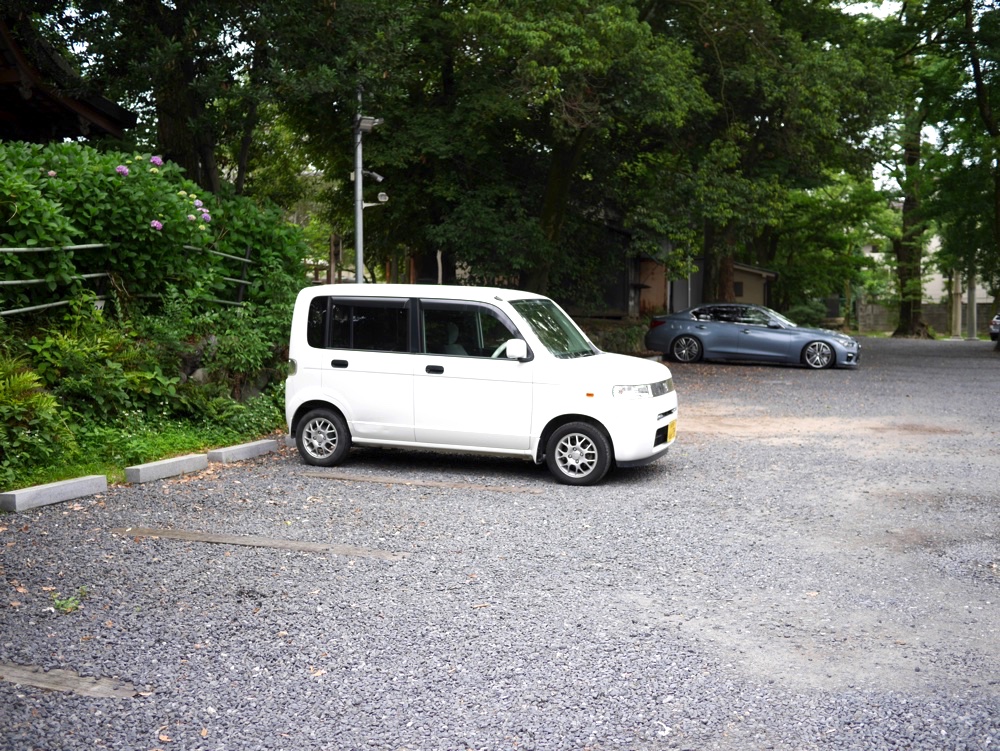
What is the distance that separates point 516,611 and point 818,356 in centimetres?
1883

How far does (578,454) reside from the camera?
951 centimetres

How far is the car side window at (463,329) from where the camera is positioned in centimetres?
989

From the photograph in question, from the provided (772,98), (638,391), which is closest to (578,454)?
(638,391)

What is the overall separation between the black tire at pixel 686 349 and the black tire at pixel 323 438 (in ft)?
51.0

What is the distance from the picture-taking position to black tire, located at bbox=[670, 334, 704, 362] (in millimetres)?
24625

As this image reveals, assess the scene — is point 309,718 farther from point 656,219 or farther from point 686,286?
point 686,286

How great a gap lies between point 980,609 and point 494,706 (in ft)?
9.93

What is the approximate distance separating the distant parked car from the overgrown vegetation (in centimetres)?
1316

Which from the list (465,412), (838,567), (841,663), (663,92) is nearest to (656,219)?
(663,92)

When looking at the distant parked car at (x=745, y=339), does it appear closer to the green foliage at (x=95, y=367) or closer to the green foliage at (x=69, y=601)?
the green foliage at (x=95, y=367)

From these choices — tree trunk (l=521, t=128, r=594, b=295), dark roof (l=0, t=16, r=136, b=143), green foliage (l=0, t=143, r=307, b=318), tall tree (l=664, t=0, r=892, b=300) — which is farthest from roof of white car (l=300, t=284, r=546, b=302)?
tree trunk (l=521, t=128, r=594, b=295)

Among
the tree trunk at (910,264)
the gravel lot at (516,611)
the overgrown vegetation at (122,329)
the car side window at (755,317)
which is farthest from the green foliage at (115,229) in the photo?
the tree trunk at (910,264)

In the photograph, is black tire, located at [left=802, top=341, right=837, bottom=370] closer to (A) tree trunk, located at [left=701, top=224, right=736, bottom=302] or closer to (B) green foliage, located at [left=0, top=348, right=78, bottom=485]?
(A) tree trunk, located at [left=701, top=224, right=736, bottom=302]

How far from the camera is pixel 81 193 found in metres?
11.1
